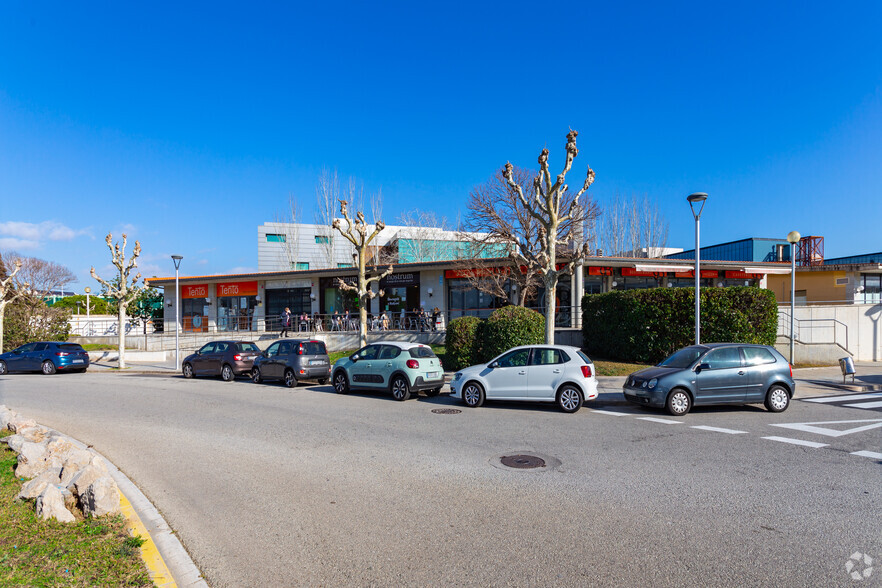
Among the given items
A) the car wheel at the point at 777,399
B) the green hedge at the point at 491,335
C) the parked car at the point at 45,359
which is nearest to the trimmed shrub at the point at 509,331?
the green hedge at the point at 491,335

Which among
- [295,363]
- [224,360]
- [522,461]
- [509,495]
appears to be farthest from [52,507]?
[224,360]

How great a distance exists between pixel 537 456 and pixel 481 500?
2.18 m

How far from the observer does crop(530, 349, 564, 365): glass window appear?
12.2 metres

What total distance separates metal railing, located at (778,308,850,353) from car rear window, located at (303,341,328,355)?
1864 centimetres

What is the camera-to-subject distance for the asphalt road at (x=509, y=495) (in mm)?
4410

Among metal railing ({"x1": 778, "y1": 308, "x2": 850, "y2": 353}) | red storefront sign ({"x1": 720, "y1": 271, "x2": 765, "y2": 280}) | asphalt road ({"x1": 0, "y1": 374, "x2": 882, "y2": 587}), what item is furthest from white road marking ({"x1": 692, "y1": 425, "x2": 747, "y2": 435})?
red storefront sign ({"x1": 720, "y1": 271, "x2": 765, "y2": 280})

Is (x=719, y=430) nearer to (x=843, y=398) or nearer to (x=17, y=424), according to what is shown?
(x=843, y=398)

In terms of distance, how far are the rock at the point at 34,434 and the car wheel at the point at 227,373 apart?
1102 centimetres

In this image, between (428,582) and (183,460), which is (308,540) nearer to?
(428,582)

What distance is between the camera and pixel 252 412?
12.4 m

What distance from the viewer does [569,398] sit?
39.1 ft

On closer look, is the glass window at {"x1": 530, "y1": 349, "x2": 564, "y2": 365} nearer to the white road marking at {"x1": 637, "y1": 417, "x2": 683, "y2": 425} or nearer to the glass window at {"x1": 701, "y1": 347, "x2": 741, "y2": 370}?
the white road marking at {"x1": 637, "y1": 417, "x2": 683, "y2": 425}

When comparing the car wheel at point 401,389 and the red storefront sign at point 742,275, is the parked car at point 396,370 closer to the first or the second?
the car wheel at point 401,389

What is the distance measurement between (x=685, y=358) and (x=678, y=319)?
21.1ft
